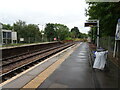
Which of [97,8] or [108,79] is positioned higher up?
[97,8]

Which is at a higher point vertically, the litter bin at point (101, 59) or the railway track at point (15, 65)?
the litter bin at point (101, 59)

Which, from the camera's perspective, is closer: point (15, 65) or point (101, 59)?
point (101, 59)

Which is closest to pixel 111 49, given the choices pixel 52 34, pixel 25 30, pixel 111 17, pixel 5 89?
pixel 111 17

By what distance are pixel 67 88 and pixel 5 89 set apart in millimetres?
1976

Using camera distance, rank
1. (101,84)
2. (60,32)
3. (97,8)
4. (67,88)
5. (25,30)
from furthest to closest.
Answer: (60,32)
(25,30)
(97,8)
(101,84)
(67,88)

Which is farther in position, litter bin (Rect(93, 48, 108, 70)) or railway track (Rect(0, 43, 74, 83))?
railway track (Rect(0, 43, 74, 83))

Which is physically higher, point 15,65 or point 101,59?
point 101,59

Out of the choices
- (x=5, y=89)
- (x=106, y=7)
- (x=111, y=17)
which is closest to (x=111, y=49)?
(x=111, y=17)

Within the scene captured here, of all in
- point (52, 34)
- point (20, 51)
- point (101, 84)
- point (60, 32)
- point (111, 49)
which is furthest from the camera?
point (60, 32)

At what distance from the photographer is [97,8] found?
38.2 ft

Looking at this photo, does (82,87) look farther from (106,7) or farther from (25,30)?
(25,30)

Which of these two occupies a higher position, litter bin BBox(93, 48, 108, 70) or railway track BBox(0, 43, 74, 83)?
litter bin BBox(93, 48, 108, 70)

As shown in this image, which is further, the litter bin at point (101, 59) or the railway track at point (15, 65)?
the railway track at point (15, 65)

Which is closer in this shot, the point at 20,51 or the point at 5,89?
the point at 5,89
